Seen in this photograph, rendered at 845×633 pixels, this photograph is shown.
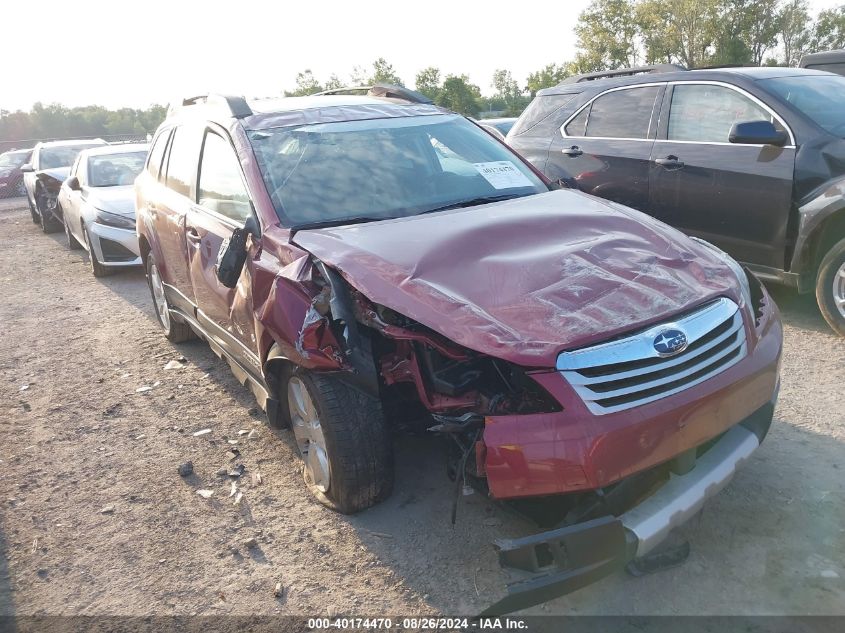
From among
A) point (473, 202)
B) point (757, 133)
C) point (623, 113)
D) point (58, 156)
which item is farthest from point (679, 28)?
point (473, 202)

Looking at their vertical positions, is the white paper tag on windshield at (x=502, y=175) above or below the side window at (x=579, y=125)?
above

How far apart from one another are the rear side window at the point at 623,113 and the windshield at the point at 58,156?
11452 millimetres

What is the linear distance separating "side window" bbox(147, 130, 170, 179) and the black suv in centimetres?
308

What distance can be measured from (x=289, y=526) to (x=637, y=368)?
1.81m

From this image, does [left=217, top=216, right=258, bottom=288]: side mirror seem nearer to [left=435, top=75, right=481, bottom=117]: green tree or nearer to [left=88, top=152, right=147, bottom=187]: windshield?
[left=88, top=152, right=147, bottom=187]: windshield

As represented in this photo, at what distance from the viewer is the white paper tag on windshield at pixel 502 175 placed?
4078 mm

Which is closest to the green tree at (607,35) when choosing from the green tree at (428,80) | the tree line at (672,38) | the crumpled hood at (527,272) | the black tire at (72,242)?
the tree line at (672,38)

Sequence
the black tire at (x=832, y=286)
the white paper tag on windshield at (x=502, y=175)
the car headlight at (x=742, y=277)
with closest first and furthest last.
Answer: the car headlight at (x=742, y=277) → the white paper tag on windshield at (x=502, y=175) → the black tire at (x=832, y=286)

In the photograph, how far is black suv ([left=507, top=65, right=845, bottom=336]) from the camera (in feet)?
16.6

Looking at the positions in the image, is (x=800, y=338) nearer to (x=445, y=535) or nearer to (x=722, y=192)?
(x=722, y=192)

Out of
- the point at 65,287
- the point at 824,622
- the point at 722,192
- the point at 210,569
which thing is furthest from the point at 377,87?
the point at 65,287

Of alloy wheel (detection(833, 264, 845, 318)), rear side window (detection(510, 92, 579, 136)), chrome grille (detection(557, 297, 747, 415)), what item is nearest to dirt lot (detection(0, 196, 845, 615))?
alloy wheel (detection(833, 264, 845, 318))

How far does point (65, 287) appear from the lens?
8992mm

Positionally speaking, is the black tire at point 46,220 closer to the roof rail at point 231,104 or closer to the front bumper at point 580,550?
the roof rail at point 231,104
